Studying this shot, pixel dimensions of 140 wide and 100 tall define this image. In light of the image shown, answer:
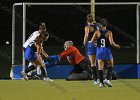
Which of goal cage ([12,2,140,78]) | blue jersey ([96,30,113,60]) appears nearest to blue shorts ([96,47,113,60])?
blue jersey ([96,30,113,60])

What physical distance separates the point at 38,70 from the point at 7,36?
33.0ft

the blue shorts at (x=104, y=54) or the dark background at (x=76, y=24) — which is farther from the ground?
the dark background at (x=76, y=24)

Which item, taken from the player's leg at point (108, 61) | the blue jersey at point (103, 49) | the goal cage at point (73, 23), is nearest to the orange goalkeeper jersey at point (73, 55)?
the player's leg at point (108, 61)

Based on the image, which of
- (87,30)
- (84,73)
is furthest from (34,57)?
(87,30)

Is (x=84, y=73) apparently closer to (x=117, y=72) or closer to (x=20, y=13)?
(x=117, y=72)

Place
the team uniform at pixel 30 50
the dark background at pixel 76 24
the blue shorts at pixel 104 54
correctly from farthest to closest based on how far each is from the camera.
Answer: the dark background at pixel 76 24 → the team uniform at pixel 30 50 → the blue shorts at pixel 104 54

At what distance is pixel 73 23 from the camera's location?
20.8 metres

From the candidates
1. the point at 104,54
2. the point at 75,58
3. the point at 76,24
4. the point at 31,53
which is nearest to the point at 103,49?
the point at 104,54

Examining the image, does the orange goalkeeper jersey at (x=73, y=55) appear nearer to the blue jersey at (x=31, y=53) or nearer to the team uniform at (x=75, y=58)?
the team uniform at (x=75, y=58)

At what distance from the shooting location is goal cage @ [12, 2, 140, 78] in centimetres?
2044

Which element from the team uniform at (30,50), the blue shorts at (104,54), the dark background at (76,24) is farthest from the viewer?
the dark background at (76,24)

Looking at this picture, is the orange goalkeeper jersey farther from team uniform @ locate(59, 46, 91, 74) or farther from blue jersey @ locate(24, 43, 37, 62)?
blue jersey @ locate(24, 43, 37, 62)

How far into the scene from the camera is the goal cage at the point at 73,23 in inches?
805

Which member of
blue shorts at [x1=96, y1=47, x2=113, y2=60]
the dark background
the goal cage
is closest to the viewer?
blue shorts at [x1=96, y1=47, x2=113, y2=60]
